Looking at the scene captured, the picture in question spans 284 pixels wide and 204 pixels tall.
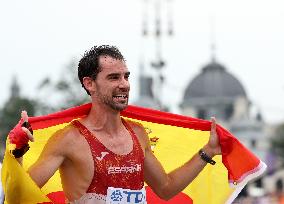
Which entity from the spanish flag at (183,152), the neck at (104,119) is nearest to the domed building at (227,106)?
the spanish flag at (183,152)

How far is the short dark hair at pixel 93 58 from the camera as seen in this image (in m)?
5.58

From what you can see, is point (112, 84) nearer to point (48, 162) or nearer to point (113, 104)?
point (113, 104)

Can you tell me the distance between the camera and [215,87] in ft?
306

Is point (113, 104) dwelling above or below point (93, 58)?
below

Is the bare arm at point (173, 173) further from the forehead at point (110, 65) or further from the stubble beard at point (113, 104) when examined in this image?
the forehead at point (110, 65)

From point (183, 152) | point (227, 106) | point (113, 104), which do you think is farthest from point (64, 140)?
point (227, 106)

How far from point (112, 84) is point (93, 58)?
0.64 ft

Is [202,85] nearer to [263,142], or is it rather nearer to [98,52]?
[263,142]

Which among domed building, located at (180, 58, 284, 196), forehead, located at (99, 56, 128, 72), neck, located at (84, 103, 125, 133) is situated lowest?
domed building, located at (180, 58, 284, 196)

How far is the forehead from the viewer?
5547mm

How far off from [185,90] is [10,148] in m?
90.6

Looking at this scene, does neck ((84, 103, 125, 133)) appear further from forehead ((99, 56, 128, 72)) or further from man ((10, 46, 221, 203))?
forehead ((99, 56, 128, 72))

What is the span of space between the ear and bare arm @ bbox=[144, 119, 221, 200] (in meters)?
0.52

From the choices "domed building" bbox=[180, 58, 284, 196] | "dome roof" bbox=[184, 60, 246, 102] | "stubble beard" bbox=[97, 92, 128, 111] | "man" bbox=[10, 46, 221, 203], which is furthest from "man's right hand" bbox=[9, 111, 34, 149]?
"dome roof" bbox=[184, 60, 246, 102]
